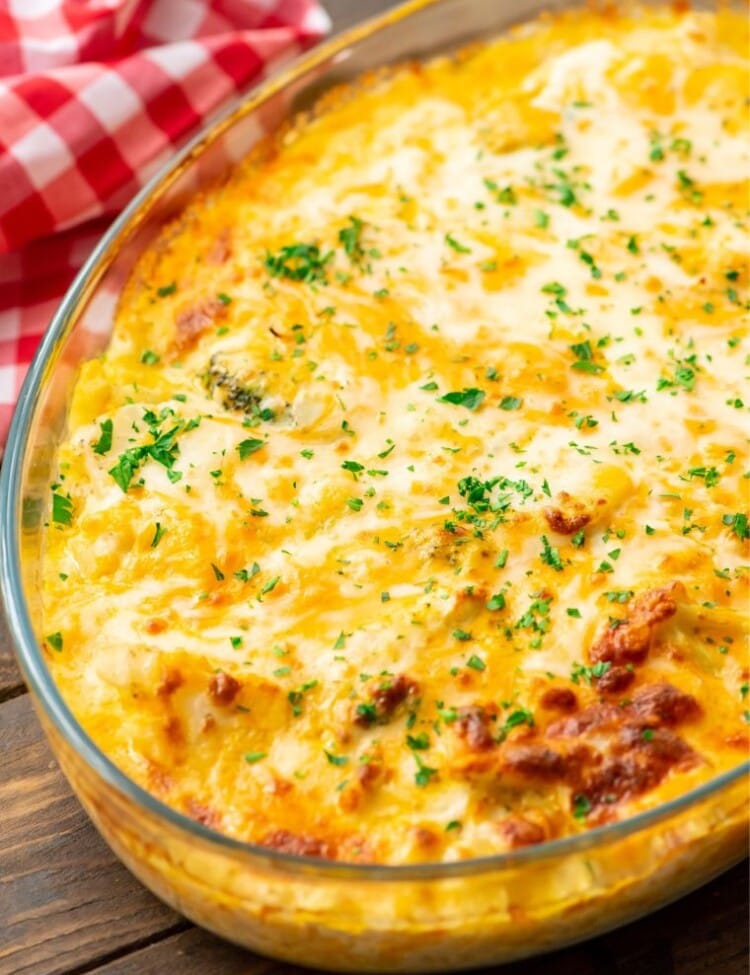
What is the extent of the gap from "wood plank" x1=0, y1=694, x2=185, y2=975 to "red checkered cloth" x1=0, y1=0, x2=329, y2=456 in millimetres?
1094

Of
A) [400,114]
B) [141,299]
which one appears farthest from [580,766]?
[400,114]

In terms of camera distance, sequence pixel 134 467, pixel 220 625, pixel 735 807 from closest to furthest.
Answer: pixel 735 807
pixel 220 625
pixel 134 467

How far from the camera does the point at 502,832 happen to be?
8.11ft

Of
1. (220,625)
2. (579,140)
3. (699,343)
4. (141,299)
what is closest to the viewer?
(220,625)

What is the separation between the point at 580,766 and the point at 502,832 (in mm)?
→ 214

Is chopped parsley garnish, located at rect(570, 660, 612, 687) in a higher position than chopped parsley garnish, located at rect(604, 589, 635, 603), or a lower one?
lower

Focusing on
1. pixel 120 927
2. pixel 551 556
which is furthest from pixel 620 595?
Result: pixel 120 927

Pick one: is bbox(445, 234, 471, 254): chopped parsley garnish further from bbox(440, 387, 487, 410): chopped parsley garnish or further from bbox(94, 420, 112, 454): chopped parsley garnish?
bbox(94, 420, 112, 454): chopped parsley garnish

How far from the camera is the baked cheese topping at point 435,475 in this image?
2613 mm

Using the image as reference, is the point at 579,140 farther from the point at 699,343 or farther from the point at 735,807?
the point at 735,807

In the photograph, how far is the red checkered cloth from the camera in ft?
12.8

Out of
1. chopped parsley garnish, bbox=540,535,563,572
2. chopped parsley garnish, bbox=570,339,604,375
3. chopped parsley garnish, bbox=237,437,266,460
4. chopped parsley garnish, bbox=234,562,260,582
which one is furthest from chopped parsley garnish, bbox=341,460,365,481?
chopped parsley garnish, bbox=570,339,604,375

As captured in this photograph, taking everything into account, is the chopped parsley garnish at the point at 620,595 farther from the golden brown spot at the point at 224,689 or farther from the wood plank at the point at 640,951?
the golden brown spot at the point at 224,689

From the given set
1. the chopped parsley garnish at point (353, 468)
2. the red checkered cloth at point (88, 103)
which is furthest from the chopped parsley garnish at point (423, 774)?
the red checkered cloth at point (88, 103)
